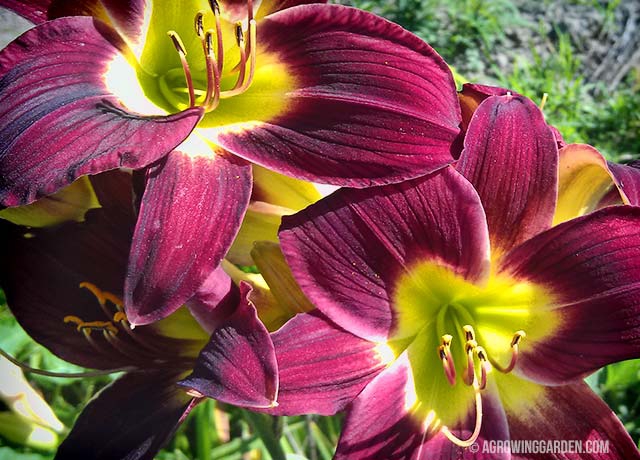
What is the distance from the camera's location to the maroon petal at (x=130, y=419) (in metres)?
0.51

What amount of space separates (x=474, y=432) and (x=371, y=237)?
0.49 ft

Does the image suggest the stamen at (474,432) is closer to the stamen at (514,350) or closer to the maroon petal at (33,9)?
the stamen at (514,350)

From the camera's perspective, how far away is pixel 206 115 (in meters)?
0.55

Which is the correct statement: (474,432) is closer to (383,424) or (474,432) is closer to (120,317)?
(383,424)

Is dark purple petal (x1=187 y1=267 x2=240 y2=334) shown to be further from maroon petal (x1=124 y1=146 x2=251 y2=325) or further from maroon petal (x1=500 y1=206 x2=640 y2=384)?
maroon petal (x1=500 y1=206 x2=640 y2=384)

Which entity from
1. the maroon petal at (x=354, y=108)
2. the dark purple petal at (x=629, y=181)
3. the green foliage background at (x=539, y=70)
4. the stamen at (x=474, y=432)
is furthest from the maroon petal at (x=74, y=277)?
the green foliage background at (x=539, y=70)

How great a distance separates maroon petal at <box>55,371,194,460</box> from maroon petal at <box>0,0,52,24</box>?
26 cm

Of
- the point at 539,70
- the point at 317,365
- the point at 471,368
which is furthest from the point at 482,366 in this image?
the point at 539,70

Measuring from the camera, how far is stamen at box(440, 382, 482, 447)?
500 mm

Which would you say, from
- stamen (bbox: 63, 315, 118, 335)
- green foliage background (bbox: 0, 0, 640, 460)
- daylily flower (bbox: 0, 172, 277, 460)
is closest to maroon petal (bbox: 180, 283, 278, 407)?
daylily flower (bbox: 0, 172, 277, 460)

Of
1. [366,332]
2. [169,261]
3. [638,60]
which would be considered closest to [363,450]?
[366,332]

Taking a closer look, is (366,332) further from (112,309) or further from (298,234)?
(112,309)

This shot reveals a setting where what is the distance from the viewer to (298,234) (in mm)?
480

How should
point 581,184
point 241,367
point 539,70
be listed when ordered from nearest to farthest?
point 241,367, point 581,184, point 539,70
